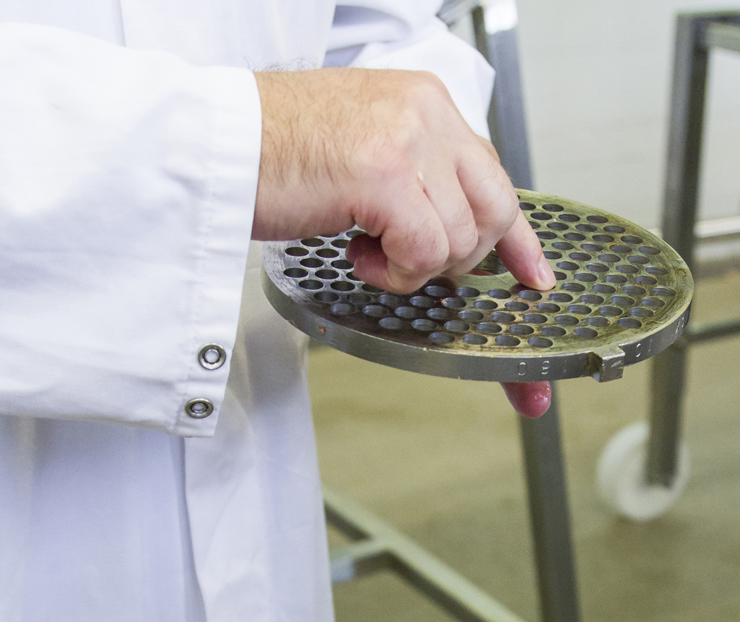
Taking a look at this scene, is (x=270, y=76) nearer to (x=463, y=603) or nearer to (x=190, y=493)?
(x=190, y=493)

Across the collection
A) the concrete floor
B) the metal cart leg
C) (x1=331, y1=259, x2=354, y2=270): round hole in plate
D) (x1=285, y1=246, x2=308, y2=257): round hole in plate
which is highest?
(x1=285, y1=246, x2=308, y2=257): round hole in plate

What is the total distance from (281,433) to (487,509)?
1.21 m

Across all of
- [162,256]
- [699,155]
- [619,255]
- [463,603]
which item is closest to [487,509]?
[463,603]

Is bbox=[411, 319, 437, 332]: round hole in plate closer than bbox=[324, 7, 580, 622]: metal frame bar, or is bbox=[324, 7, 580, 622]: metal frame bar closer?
bbox=[411, 319, 437, 332]: round hole in plate

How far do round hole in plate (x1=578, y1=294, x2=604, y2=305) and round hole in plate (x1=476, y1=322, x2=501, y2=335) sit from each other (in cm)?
6

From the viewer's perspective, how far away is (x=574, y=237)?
0.51 metres

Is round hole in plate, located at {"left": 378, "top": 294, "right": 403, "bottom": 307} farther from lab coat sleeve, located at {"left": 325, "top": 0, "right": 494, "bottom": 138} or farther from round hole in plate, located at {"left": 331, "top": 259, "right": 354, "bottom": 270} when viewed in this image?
lab coat sleeve, located at {"left": 325, "top": 0, "right": 494, "bottom": 138}

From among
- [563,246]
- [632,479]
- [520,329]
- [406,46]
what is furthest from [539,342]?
[632,479]

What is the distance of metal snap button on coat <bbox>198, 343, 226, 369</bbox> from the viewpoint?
16.5 inches

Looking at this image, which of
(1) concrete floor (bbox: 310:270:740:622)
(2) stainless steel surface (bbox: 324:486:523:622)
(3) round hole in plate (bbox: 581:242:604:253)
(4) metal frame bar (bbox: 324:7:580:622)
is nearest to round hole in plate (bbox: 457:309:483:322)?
(3) round hole in plate (bbox: 581:242:604:253)

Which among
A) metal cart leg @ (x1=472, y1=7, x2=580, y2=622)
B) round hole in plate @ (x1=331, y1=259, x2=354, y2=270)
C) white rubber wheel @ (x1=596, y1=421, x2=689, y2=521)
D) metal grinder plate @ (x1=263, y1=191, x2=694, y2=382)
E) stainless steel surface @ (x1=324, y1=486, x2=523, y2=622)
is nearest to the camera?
metal grinder plate @ (x1=263, y1=191, x2=694, y2=382)

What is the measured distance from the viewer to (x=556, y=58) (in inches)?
93.5

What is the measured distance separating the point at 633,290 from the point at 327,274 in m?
0.17

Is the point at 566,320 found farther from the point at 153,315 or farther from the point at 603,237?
the point at 153,315
